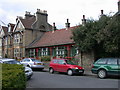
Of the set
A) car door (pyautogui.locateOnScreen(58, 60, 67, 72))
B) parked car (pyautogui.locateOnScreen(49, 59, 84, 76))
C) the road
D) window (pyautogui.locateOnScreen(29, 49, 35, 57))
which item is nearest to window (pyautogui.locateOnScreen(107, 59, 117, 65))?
the road

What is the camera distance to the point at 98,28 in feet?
60.2

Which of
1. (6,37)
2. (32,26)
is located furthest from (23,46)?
(6,37)

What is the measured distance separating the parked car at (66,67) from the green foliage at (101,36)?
3.02 metres

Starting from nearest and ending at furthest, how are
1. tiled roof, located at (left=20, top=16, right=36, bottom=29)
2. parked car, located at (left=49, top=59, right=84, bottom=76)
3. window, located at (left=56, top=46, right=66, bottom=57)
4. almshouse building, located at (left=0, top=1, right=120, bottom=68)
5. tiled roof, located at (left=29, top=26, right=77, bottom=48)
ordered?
parked car, located at (left=49, top=59, right=84, bottom=76) < window, located at (left=56, top=46, right=66, bottom=57) < tiled roof, located at (left=29, top=26, right=77, bottom=48) < almshouse building, located at (left=0, top=1, right=120, bottom=68) < tiled roof, located at (left=20, top=16, right=36, bottom=29)

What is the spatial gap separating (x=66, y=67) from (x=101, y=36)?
440 cm

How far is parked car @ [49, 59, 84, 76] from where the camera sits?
54.7 feet

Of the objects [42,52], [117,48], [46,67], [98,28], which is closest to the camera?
[117,48]

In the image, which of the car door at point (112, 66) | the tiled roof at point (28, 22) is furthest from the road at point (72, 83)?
the tiled roof at point (28, 22)

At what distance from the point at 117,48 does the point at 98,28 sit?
2.94 metres

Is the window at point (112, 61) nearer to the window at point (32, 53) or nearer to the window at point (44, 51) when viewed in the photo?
the window at point (44, 51)

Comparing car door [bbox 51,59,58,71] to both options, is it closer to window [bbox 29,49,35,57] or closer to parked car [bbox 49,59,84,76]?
parked car [bbox 49,59,84,76]

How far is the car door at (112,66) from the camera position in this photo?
13.8 m

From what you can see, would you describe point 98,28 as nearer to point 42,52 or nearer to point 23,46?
point 42,52

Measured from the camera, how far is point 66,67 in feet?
56.6
